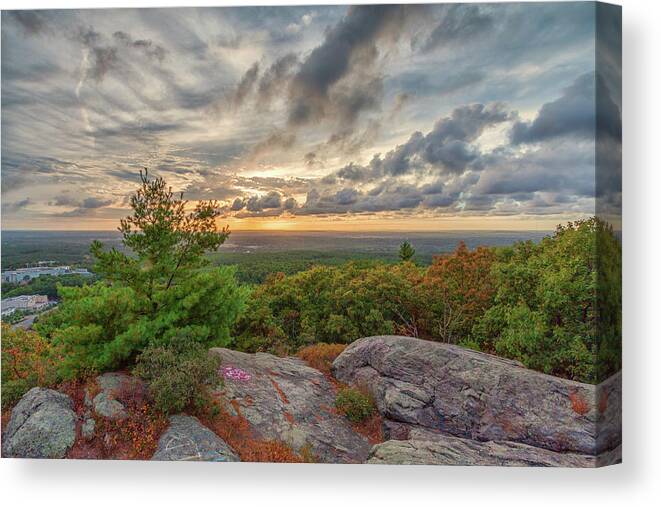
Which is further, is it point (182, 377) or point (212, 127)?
point (212, 127)

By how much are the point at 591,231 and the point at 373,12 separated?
14.4 ft

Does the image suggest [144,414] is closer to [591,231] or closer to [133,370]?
[133,370]

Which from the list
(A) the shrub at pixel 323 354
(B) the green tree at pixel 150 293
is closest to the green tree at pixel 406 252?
(A) the shrub at pixel 323 354

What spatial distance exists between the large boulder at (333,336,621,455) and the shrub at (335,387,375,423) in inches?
7.9

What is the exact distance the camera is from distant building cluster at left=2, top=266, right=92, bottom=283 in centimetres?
691

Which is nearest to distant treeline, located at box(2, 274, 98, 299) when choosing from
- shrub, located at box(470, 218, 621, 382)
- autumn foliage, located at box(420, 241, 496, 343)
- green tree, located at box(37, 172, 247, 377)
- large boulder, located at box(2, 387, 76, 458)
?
green tree, located at box(37, 172, 247, 377)

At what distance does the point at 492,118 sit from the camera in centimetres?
648

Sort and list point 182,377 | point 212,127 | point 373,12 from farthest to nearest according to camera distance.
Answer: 1. point 212,127
2. point 373,12
3. point 182,377

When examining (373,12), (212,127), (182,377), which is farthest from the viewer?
(212,127)

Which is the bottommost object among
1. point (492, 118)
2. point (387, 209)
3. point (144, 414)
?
point (144, 414)

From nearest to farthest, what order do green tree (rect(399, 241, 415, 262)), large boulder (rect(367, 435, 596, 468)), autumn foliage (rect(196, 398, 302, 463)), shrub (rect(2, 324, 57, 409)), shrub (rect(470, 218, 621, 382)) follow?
1. large boulder (rect(367, 435, 596, 468))
2. shrub (rect(470, 218, 621, 382))
3. autumn foliage (rect(196, 398, 302, 463))
4. shrub (rect(2, 324, 57, 409))
5. green tree (rect(399, 241, 415, 262))

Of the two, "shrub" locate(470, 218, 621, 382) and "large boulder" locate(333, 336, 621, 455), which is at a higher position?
"shrub" locate(470, 218, 621, 382)

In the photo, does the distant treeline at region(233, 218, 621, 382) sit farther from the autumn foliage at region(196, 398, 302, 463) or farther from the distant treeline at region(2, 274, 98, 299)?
the distant treeline at region(2, 274, 98, 299)

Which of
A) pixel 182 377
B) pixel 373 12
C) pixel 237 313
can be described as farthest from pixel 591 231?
pixel 182 377
